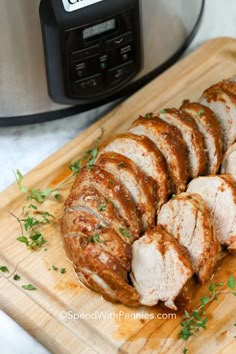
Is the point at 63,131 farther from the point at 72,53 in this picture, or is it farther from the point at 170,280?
the point at 170,280

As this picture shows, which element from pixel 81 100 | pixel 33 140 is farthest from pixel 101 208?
pixel 33 140

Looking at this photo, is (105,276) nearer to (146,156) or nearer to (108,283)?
(108,283)

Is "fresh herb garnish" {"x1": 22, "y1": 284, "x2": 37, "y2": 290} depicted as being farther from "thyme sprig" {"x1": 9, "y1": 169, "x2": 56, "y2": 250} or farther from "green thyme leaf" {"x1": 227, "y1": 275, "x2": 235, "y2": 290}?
"green thyme leaf" {"x1": 227, "y1": 275, "x2": 235, "y2": 290}

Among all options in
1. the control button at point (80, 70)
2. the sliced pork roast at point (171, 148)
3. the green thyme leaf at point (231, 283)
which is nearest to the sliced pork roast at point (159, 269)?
the green thyme leaf at point (231, 283)

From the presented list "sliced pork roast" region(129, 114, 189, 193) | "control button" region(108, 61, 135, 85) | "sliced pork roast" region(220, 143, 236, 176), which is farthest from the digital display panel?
"sliced pork roast" region(220, 143, 236, 176)

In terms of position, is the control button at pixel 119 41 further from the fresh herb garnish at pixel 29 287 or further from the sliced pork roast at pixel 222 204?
the fresh herb garnish at pixel 29 287

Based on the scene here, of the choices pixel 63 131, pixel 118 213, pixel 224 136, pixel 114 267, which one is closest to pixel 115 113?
pixel 63 131

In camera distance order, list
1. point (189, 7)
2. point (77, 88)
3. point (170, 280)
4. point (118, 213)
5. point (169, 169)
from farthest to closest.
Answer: point (189, 7) → point (77, 88) → point (169, 169) → point (118, 213) → point (170, 280)
